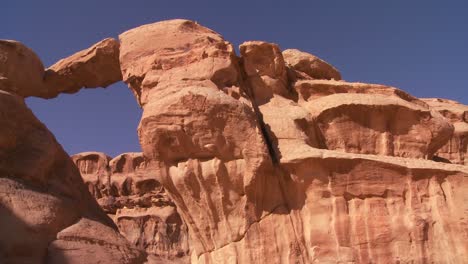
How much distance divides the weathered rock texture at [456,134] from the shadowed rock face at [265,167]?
151 inches

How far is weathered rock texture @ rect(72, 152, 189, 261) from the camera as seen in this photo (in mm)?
24062

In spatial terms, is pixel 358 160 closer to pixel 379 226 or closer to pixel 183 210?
pixel 379 226

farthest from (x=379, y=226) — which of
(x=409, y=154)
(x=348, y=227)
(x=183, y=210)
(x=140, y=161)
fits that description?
(x=140, y=161)

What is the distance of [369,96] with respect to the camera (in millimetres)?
10672

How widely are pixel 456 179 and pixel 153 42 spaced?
675 cm

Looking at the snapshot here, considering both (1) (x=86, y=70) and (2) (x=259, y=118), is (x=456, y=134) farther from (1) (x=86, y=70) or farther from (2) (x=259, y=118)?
(1) (x=86, y=70)

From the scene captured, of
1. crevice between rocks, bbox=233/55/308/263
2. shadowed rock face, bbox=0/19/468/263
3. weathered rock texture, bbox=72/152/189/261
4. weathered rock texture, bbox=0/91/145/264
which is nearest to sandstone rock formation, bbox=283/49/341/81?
shadowed rock face, bbox=0/19/468/263

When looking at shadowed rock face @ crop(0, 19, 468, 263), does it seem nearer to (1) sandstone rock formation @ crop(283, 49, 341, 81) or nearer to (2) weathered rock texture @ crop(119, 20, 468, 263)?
(2) weathered rock texture @ crop(119, 20, 468, 263)

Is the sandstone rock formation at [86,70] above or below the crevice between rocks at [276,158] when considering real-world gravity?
above

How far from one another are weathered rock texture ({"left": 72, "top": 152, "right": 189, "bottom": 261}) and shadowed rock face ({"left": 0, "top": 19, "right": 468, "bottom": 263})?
548 inches

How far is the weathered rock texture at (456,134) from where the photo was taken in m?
14.3

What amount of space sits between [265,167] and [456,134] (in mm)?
7745

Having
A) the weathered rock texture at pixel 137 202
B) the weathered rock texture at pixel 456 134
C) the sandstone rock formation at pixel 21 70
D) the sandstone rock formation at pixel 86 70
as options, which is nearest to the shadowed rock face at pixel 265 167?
the sandstone rock formation at pixel 86 70

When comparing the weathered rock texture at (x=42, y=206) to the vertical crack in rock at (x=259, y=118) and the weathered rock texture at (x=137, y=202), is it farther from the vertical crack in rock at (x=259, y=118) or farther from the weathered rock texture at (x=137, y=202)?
the weathered rock texture at (x=137, y=202)
